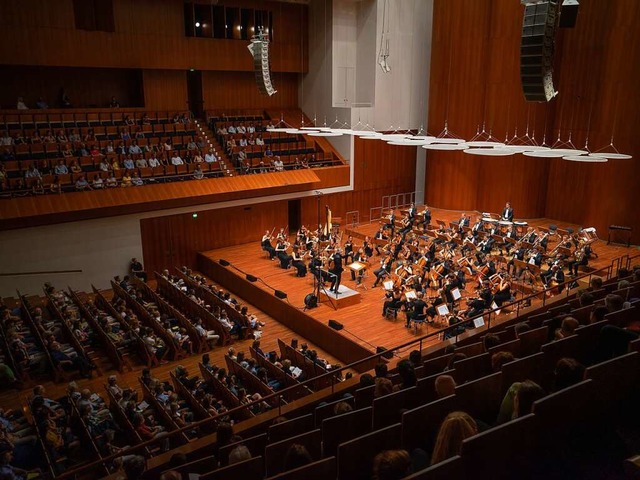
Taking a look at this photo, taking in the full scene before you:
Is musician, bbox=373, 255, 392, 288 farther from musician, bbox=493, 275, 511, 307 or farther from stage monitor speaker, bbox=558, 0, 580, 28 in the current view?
stage monitor speaker, bbox=558, 0, 580, 28

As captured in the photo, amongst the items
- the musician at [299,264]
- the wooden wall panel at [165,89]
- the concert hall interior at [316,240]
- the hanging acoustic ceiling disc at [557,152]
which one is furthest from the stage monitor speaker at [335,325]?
→ the wooden wall panel at [165,89]

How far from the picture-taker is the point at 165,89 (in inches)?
645

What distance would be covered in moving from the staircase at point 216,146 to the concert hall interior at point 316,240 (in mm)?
80

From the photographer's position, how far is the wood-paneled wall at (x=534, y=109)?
13.5m

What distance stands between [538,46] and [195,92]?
1375 cm

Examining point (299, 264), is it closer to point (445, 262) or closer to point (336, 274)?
point (336, 274)

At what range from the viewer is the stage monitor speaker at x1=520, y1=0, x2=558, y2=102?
5645mm

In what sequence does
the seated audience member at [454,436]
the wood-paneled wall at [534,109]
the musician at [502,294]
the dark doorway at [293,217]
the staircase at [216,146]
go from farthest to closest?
the dark doorway at [293,217] → the staircase at [216,146] → the wood-paneled wall at [534,109] → the musician at [502,294] → the seated audience member at [454,436]

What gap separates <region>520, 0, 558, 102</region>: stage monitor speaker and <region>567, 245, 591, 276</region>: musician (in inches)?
246

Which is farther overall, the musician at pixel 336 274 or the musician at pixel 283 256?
the musician at pixel 283 256

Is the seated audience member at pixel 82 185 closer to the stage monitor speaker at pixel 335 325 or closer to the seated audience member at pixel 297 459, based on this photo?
the stage monitor speaker at pixel 335 325

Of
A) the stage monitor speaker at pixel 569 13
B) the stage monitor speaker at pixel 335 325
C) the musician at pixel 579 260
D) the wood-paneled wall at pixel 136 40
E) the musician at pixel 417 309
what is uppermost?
the wood-paneled wall at pixel 136 40

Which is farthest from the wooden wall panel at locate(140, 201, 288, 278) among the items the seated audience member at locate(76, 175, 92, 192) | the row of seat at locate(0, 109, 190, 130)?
the row of seat at locate(0, 109, 190, 130)

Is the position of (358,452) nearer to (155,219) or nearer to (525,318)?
(525,318)
